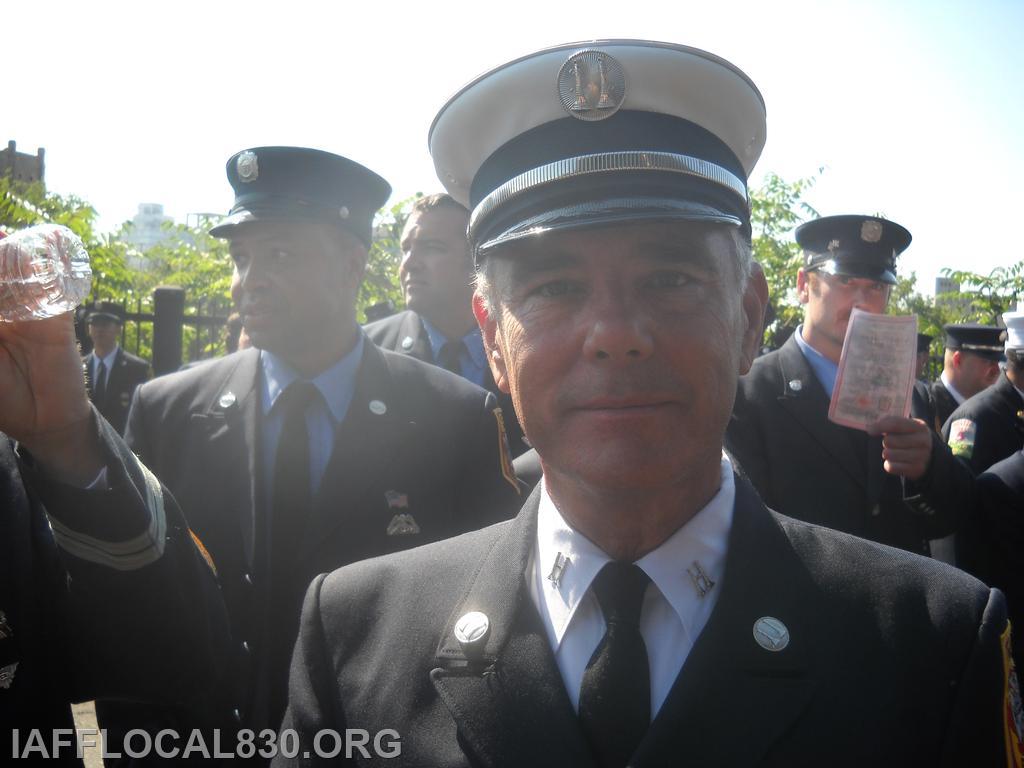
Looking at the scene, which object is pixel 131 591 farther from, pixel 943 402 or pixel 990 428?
pixel 943 402

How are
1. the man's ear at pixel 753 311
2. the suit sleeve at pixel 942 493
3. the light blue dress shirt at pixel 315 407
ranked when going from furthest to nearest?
the suit sleeve at pixel 942 493, the light blue dress shirt at pixel 315 407, the man's ear at pixel 753 311

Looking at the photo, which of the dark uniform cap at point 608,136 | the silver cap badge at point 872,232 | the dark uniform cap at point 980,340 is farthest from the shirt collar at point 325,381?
the dark uniform cap at point 980,340

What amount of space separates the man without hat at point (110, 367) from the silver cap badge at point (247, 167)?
26.7 ft

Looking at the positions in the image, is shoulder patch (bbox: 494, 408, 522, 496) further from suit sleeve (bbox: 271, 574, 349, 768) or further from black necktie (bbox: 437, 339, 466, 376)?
black necktie (bbox: 437, 339, 466, 376)

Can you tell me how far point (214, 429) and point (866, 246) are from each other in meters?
3.16

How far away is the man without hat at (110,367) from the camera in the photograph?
10.6 m

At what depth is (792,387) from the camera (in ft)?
13.0

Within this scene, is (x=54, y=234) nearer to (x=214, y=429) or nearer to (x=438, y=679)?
(x=438, y=679)

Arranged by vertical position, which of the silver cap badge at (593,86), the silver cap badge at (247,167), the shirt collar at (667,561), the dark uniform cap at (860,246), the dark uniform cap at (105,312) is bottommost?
the shirt collar at (667,561)

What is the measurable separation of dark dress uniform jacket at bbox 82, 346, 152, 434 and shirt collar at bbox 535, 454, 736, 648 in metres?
10.00

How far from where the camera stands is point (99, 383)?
35.8 ft

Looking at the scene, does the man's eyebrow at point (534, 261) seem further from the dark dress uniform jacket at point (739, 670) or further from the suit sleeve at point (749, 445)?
the suit sleeve at point (749, 445)

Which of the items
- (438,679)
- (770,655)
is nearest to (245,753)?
(438,679)

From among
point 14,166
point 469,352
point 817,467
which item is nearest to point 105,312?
point 14,166
